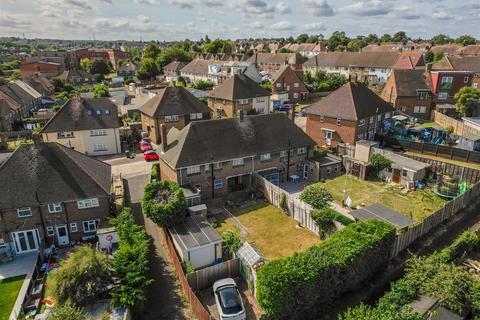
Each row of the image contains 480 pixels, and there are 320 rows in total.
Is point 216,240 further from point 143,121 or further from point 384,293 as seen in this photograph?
point 143,121

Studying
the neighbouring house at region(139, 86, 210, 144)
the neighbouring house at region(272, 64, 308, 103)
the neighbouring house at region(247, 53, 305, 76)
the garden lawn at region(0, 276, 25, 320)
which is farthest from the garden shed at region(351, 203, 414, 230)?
the neighbouring house at region(247, 53, 305, 76)

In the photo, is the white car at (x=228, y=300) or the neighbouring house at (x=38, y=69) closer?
the white car at (x=228, y=300)

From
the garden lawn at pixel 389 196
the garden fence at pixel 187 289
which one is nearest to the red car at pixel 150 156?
the garden fence at pixel 187 289

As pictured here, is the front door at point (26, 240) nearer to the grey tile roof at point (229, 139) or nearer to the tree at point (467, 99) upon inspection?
the grey tile roof at point (229, 139)

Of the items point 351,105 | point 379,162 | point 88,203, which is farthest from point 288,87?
point 88,203

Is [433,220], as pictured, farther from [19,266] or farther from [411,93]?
Result: [411,93]

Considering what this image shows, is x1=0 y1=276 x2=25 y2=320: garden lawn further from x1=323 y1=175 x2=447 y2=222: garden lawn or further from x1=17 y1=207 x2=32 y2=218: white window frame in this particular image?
x1=323 y1=175 x2=447 y2=222: garden lawn
